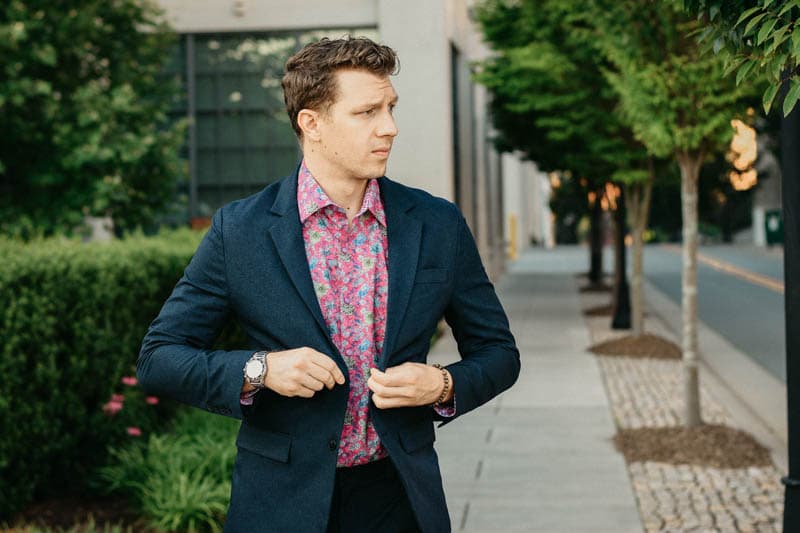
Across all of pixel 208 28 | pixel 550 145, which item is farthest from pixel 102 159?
pixel 550 145

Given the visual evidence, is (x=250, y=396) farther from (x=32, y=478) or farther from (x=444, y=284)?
(x=32, y=478)

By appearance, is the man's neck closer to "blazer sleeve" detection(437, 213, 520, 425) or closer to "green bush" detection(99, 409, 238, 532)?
"blazer sleeve" detection(437, 213, 520, 425)

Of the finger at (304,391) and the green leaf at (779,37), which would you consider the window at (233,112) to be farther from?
the finger at (304,391)

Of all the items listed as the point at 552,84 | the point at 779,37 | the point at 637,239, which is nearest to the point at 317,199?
the point at 779,37

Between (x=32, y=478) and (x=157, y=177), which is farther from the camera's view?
(x=157, y=177)

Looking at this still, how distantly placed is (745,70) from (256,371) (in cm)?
201

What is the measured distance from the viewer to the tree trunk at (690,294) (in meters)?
8.89

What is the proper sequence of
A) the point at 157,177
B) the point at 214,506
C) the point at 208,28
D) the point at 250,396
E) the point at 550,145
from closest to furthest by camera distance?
the point at 250,396 < the point at 214,506 < the point at 157,177 < the point at 208,28 < the point at 550,145

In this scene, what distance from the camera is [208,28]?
54.8ft

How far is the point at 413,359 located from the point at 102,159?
33.3 ft

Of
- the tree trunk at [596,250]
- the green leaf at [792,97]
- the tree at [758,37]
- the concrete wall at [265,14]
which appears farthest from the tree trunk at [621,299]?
the green leaf at [792,97]

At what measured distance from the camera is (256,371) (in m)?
2.43

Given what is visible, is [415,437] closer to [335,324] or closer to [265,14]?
[335,324]

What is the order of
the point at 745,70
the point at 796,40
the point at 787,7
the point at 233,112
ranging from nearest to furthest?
the point at 796,40
the point at 787,7
the point at 745,70
the point at 233,112
